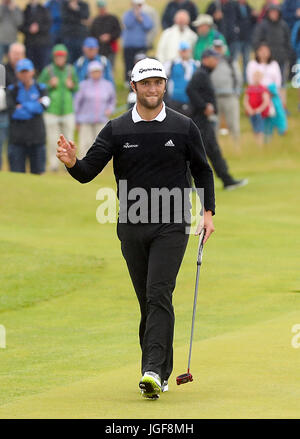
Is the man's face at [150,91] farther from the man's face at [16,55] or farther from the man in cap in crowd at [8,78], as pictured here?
the man's face at [16,55]

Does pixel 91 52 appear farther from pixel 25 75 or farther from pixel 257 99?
pixel 257 99

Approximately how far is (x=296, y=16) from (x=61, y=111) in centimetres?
761

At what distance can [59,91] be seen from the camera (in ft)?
77.9

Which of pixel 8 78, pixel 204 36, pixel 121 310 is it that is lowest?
pixel 121 310

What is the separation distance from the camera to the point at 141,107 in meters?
7.86

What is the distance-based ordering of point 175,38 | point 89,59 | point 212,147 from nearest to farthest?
point 212,147 → point 89,59 → point 175,38

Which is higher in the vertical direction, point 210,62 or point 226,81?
point 226,81

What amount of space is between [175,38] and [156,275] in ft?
59.9

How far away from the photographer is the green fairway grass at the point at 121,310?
7363 millimetres

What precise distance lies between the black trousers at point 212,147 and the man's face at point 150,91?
1328cm

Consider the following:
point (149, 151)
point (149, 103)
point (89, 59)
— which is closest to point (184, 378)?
point (149, 151)

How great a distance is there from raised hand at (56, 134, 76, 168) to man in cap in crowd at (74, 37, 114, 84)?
16990 millimetres
